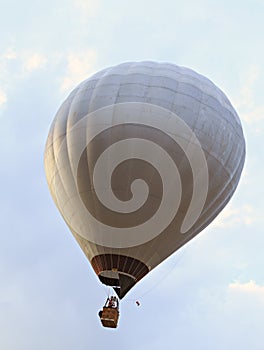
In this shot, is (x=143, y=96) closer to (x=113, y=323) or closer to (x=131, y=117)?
(x=131, y=117)

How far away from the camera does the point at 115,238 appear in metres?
22.6

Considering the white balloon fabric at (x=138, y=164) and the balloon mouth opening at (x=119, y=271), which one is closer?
the white balloon fabric at (x=138, y=164)

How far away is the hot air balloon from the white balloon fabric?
3 cm

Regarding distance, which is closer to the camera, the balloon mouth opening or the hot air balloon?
the hot air balloon

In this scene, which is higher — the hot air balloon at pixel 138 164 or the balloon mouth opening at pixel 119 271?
the hot air balloon at pixel 138 164

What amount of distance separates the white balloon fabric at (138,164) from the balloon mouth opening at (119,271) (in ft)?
0.10

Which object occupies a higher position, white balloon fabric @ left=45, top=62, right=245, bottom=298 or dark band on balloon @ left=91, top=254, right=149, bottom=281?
white balloon fabric @ left=45, top=62, right=245, bottom=298

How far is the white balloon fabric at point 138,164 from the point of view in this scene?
22.4 m

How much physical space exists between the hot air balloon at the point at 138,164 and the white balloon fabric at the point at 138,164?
0.09 feet

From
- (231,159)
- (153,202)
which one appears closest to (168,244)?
(153,202)

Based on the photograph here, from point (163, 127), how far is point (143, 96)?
3.76 feet

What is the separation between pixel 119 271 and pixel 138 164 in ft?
10.7

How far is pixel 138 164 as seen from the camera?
22344 millimetres

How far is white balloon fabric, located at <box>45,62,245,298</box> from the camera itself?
22.4 meters
